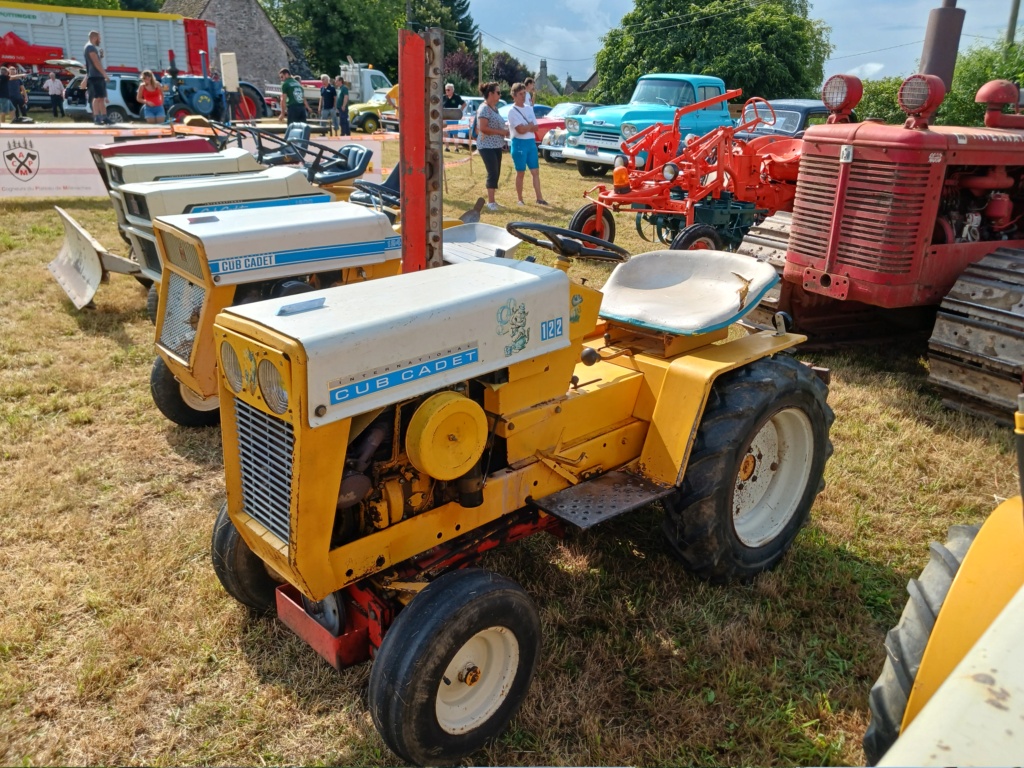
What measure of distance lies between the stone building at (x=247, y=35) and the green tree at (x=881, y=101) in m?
31.4

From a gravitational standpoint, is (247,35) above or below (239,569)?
above

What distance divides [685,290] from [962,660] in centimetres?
240

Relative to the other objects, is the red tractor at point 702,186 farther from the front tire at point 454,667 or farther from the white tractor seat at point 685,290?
the front tire at point 454,667

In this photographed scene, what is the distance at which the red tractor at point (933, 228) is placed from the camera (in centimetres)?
453

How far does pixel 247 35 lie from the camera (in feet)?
132

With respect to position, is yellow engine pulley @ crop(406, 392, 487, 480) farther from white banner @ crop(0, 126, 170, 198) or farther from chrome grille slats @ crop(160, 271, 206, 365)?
white banner @ crop(0, 126, 170, 198)

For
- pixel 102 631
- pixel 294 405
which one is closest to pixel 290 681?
pixel 102 631

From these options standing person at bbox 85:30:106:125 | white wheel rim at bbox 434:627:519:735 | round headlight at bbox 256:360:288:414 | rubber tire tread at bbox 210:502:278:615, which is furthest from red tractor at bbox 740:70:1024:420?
standing person at bbox 85:30:106:125

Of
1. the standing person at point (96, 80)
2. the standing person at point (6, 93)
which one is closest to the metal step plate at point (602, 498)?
the standing person at point (96, 80)

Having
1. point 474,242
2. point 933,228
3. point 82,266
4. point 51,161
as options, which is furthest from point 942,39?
point 51,161

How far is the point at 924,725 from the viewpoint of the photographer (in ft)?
3.61

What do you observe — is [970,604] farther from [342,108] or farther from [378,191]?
[342,108]

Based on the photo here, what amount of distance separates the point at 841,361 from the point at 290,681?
4.43 metres

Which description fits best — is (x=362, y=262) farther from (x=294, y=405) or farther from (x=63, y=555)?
(x=294, y=405)
